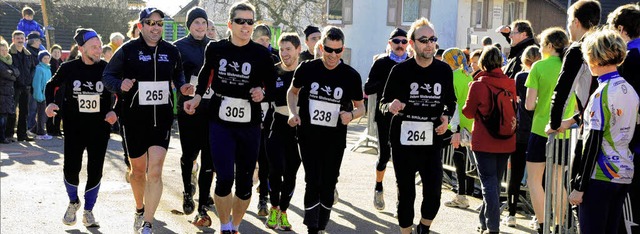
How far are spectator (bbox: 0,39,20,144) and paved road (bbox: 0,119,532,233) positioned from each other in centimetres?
335

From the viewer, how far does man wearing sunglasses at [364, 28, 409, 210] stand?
987cm

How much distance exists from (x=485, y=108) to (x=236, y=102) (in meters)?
2.32

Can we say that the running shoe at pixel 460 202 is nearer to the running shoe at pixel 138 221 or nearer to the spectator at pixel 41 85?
the running shoe at pixel 138 221

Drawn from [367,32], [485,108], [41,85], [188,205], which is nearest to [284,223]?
[188,205]

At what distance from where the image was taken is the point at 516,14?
50.8 metres

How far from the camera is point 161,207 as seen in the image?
10.3 meters

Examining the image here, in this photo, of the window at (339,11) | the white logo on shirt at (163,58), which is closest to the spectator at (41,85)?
the white logo on shirt at (163,58)

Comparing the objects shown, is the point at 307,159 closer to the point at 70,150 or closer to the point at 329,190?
the point at 329,190

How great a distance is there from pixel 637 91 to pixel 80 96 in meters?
5.37

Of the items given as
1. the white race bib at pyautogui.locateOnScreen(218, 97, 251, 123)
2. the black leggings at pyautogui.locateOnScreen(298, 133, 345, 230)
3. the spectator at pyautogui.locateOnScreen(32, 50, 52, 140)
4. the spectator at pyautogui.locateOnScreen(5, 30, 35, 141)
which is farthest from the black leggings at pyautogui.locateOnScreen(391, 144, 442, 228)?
the spectator at pyautogui.locateOnScreen(32, 50, 52, 140)

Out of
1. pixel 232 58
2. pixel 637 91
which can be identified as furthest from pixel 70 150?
pixel 637 91

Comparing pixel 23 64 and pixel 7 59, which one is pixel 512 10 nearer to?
pixel 23 64

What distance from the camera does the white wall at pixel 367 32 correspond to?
47938mm

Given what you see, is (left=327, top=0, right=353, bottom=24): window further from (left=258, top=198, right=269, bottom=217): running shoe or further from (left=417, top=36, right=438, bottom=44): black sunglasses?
(left=417, top=36, right=438, bottom=44): black sunglasses
